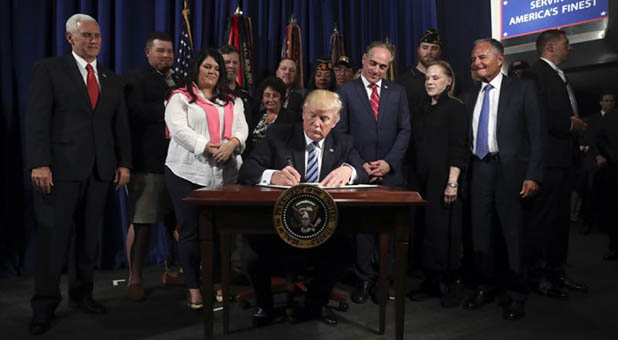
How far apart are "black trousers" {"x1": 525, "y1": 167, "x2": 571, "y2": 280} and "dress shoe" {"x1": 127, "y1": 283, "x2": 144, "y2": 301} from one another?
249cm

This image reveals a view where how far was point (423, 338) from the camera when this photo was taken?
258 cm

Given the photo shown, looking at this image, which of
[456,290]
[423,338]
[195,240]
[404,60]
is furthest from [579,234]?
[195,240]

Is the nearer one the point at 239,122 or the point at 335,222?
the point at 335,222

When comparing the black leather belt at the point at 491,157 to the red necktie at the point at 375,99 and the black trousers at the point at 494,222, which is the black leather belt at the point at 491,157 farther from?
the red necktie at the point at 375,99

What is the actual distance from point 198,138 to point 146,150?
0.73m

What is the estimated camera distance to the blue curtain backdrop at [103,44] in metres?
3.97

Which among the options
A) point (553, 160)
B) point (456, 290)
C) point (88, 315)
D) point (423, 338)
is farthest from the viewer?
point (553, 160)

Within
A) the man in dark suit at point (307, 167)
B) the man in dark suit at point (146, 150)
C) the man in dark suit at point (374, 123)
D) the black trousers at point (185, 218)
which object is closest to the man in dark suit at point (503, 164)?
the man in dark suit at point (374, 123)

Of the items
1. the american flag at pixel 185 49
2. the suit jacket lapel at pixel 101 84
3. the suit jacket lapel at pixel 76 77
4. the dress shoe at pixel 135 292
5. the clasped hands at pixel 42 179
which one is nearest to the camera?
the clasped hands at pixel 42 179

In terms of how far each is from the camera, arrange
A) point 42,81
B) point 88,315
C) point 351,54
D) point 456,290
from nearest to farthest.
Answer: point 42,81 < point 88,315 < point 456,290 < point 351,54

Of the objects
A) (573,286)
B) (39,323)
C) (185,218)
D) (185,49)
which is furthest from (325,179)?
(185,49)

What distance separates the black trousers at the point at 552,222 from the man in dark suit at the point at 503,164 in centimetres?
58

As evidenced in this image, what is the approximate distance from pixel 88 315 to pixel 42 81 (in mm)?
1282

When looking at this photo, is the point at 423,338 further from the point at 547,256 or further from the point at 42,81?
the point at 42,81
